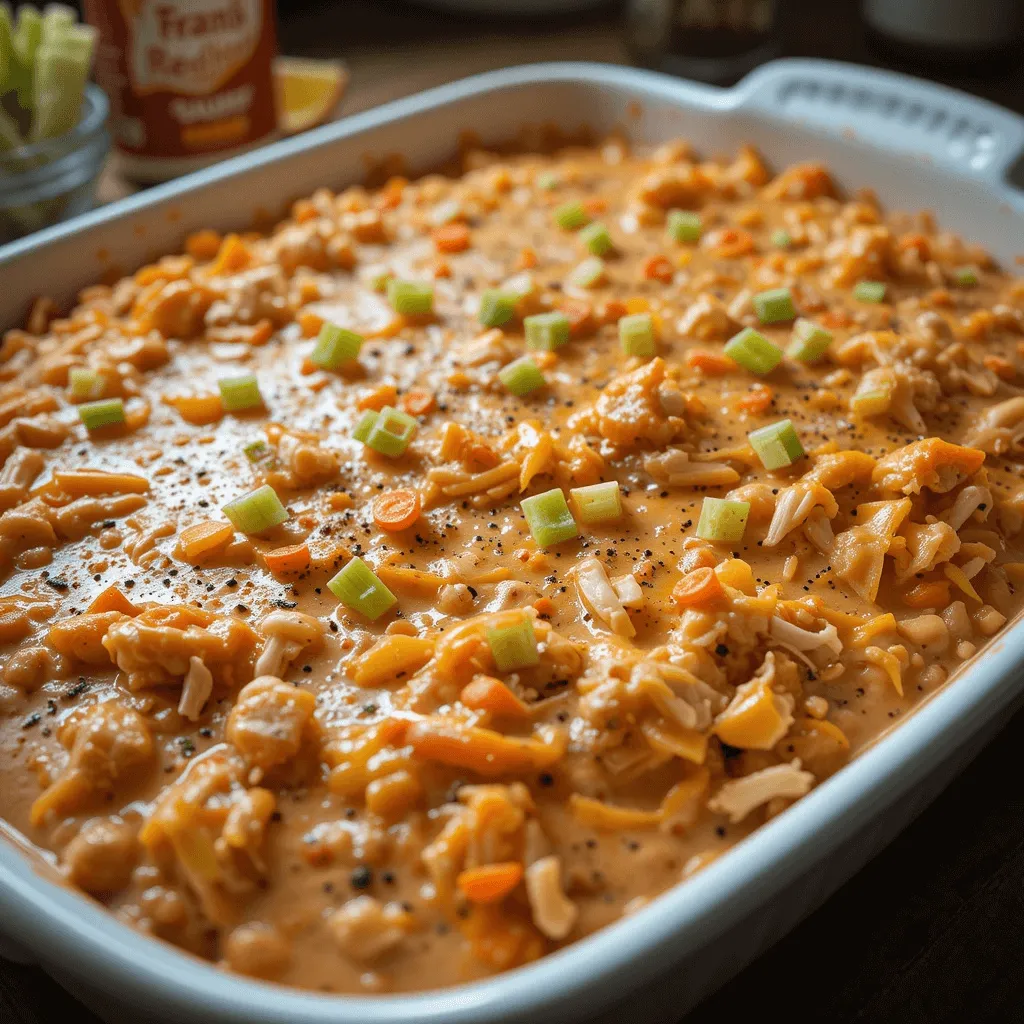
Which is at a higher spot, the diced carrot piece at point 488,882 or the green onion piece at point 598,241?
the green onion piece at point 598,241

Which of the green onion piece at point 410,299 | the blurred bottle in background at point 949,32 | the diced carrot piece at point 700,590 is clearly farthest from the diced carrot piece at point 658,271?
the blurred bottle in background at point 949,32

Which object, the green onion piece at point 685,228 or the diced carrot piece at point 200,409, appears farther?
the green onion piece at point 685,228

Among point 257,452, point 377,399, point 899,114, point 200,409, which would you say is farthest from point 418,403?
point 899,114

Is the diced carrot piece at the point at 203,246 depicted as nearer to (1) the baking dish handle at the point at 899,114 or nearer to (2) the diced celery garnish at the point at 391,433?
(2) the diced celery garnish at the point at 391,433

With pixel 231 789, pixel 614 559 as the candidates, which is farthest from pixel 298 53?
pixel 231 789

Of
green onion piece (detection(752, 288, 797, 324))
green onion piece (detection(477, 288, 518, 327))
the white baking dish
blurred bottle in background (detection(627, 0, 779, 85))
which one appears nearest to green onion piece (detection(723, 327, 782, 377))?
green onion piece (detection(752, 288, 797, 324))

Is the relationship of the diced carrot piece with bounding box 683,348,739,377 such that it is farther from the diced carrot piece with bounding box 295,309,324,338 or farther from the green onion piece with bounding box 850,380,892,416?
the diced carrot piece with bounding box 295,309,324,338

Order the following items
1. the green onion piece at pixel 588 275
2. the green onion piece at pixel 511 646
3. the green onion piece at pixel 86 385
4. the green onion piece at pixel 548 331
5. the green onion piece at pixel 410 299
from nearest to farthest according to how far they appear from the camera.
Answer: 1. the green onion piece at pixel 511 646
2. the green onion piece at pixel 86 385
3. the green onion piece at pixel 548 331
4. the green onion piece at pixel 410 299
5. the green onion piece at pixel 588 275
